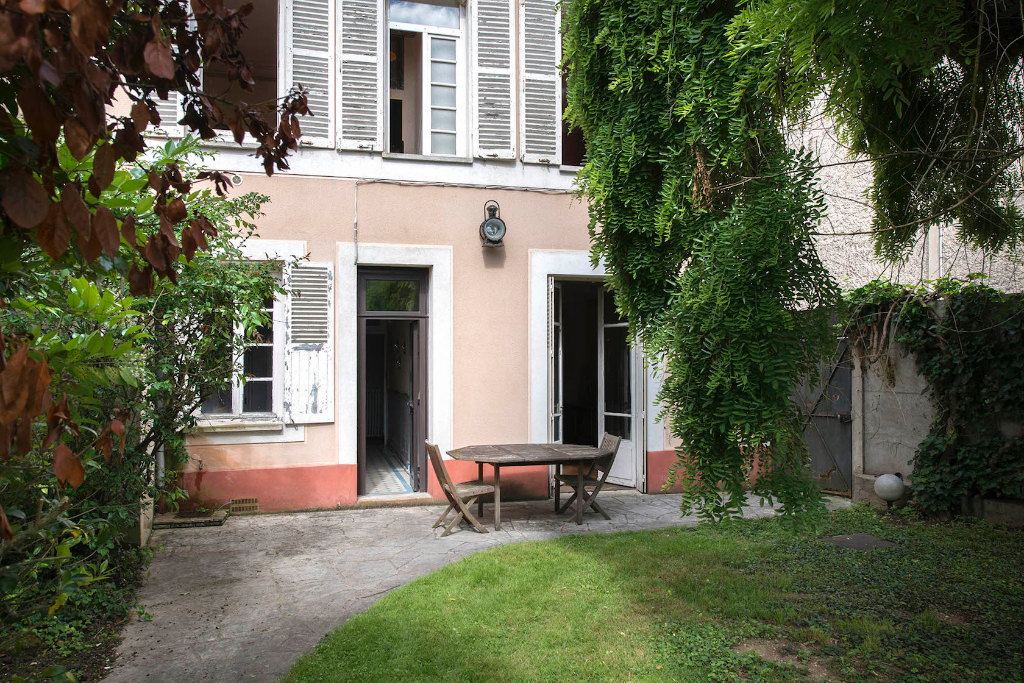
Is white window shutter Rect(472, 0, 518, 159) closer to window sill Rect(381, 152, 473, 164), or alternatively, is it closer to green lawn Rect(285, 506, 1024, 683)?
window sill Rect(381, 152, 473, 164)

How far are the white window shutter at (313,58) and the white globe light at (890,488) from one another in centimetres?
695

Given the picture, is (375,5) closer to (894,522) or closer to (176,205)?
(176,205)

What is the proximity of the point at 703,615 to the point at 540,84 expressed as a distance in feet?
20.6

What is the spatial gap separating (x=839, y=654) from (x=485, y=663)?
6.54ft

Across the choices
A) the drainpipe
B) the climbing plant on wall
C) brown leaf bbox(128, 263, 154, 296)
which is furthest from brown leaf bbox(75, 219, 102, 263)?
the drainpipe

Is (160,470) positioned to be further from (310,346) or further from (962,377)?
(962,377)

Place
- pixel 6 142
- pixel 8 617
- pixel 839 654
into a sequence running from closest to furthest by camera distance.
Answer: pixel 6 142
pixel 8 617
pixel 839 654

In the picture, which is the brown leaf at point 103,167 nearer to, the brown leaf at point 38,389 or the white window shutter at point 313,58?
the brown leaf at point 38,389

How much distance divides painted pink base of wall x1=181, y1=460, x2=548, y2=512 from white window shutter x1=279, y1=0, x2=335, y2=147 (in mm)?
3583

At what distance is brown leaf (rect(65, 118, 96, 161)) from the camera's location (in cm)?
100

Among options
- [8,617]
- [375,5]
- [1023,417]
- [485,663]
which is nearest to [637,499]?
[1023,417]

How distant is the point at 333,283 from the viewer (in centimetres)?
759

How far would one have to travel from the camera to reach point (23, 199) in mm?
989

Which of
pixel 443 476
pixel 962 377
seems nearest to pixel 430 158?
pixel 443 476
